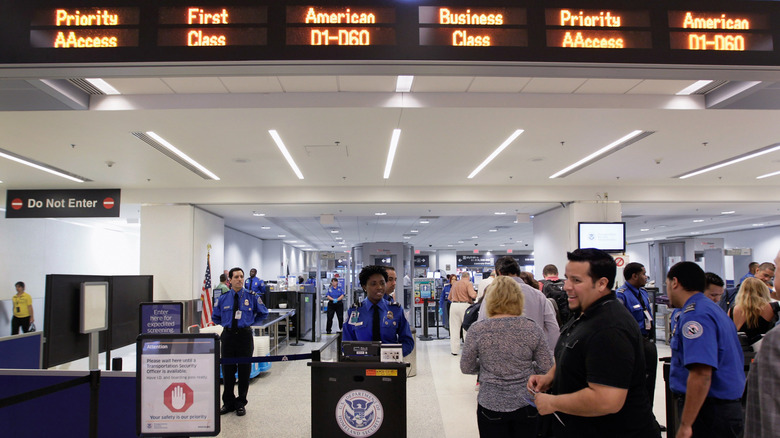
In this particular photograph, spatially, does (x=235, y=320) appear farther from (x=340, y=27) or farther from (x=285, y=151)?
(x=340, y=27)

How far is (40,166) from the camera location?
26.4 feet

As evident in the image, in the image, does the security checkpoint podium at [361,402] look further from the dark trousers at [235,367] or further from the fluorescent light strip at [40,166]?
the fluorescent light strip at [40,166]

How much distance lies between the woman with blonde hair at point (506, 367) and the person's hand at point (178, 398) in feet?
5.29

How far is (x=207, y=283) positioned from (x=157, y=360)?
969 centimetres

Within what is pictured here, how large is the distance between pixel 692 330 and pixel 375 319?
87.5 inches

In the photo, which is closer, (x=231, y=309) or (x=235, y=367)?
(x=235, y=367)

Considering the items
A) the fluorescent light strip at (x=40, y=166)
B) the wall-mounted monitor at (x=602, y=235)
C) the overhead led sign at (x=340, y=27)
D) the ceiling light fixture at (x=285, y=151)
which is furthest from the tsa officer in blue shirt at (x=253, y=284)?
the overhead led sign at (x=340, y=27)

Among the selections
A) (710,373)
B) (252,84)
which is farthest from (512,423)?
(252,84)

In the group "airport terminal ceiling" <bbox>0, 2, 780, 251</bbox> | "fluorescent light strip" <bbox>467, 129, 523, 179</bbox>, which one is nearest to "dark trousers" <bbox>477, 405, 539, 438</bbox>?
"airport terminal ceiling" <bbox>0, 2, 780, 251</bbox>

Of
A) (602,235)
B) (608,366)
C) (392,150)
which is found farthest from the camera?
(602,235)

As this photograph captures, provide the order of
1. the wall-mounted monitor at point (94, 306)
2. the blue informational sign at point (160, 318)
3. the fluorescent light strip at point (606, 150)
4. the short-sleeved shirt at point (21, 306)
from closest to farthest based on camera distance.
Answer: the wall-mounted monitor at point (94, 306)
the blue informational sign at point (160, 318)
the fluorescent light strip at point (606, 150)
the short-sleeved shirt at point (21, 306)

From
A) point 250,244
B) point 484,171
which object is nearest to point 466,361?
point 484,171

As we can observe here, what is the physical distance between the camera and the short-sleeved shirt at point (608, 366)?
1884mm

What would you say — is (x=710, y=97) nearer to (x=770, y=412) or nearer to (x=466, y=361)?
(x=466, y=361)
